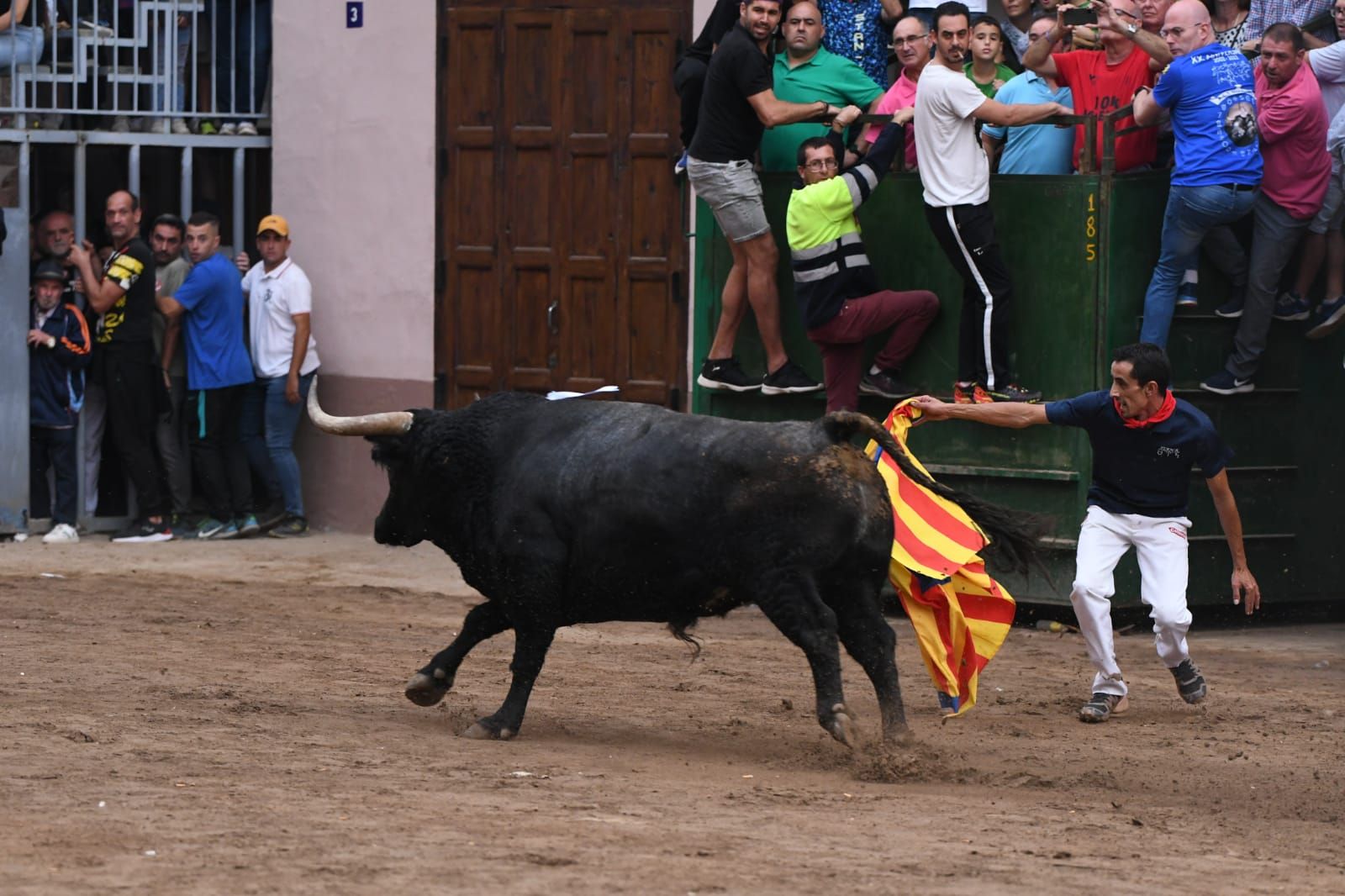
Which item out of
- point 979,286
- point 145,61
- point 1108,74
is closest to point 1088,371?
point 979,286

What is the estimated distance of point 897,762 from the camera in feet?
25.8

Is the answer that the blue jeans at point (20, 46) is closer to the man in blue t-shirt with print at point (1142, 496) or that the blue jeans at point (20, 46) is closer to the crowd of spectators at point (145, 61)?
the crowd of spectators at point (145, 61)

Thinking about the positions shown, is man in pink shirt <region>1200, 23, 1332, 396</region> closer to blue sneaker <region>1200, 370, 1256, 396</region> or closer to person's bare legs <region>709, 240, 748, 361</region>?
blue sneaker <region>1200, 370, 1256, 396</region>

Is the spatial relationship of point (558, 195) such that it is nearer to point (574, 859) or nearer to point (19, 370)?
point (19, 370)

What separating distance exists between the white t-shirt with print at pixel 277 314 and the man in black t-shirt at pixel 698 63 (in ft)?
12.0

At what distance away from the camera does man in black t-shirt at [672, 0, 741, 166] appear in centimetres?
1210

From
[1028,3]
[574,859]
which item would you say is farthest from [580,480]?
[1028,3]

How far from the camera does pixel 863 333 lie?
38.7 feet

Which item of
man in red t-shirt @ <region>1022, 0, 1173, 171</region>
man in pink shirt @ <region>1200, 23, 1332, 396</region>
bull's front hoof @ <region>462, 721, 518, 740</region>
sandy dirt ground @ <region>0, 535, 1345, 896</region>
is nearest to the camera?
sandy dirt ground @ <region>0, 535, 1345, 896</region>

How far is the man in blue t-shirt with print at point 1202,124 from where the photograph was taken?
35.2 ft

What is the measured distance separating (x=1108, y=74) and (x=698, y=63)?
2.40 meters

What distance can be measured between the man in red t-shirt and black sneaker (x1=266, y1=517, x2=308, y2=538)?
21.1 ft

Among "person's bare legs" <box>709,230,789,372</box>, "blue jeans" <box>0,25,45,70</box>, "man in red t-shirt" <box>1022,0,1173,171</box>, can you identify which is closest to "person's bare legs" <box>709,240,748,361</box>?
"person's bare legs" <box>709,230,789,372</box>

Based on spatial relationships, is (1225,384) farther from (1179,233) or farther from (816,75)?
(816,75)
